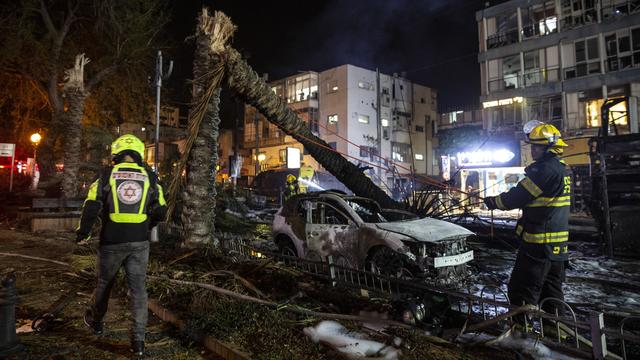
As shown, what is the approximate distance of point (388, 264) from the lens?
20.0 ft

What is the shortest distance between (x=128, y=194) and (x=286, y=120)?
4.33 meters

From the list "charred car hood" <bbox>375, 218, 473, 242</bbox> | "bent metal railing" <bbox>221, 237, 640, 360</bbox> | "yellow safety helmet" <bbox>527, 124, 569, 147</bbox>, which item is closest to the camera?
"bent metal railing" <bbox>221, 237, 640, 360</bbox>

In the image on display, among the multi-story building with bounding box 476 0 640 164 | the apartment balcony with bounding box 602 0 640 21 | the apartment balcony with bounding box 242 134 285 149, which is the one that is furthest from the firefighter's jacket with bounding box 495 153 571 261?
the apartment balcony with bounding box 242 134 285 149

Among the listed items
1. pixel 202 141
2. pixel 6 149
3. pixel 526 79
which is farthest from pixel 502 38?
pixel 6 149

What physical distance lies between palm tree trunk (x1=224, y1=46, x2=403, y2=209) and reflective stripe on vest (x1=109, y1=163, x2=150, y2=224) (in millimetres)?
3115

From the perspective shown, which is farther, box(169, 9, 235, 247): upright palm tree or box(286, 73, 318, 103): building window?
box(286, 73, 318, 103): building window

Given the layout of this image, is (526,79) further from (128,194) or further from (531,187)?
(128,194)

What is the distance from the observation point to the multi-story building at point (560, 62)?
2300cm

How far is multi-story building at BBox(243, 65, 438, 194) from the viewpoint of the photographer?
4056 cm

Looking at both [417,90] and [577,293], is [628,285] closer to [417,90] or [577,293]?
[577,293]

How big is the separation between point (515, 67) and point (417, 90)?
19574mm

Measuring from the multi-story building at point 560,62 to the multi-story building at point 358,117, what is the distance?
11512 mm

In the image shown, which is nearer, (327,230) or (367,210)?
(327,230)

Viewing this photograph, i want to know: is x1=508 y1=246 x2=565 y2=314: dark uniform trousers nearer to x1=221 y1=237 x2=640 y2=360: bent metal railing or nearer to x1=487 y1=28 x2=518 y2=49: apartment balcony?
x1=221 y1=237 x2=640 y2=360: bent metal railing
